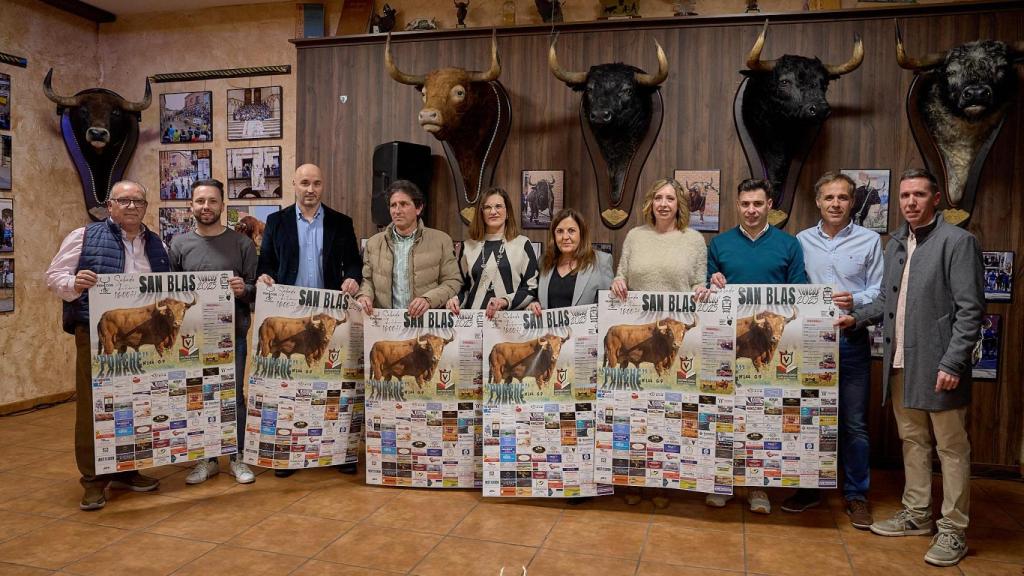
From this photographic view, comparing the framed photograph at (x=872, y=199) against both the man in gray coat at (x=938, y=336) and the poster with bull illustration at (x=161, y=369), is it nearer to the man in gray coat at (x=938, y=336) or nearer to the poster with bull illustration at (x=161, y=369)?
the man in gray coat at (x=938, y=336)

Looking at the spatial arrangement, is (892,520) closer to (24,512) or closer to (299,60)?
(24,512)

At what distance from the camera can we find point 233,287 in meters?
3.62

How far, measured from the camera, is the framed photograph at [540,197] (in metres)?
4.53

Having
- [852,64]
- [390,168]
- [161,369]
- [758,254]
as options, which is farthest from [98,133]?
[852,64]

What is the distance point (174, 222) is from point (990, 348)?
6118 millimetres

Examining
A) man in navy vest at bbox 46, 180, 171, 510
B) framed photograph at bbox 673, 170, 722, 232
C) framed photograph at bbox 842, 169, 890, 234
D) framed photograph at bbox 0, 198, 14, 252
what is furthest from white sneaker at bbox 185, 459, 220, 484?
framed photograph at bbox 842, 169, 890, 234

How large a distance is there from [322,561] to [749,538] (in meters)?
1.85

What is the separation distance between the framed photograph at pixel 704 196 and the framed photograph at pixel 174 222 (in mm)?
4109

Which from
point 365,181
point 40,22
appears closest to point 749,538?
point 365,181

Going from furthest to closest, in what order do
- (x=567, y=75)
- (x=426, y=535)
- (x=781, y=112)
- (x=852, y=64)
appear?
(x=567, y=75), (x=781, y=112), (x=852, y=64), (x=426, y=535)

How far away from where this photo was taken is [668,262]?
3336 millimetres

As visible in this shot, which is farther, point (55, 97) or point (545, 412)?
point (55, 97)

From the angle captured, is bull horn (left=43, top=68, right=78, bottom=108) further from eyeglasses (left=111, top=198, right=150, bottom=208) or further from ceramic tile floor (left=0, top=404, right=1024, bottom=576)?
ceramic tile floor (left=0, top=404, right=1024, bottom=576)

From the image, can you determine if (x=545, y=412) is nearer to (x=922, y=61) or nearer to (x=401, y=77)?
(x=401, y=77)
